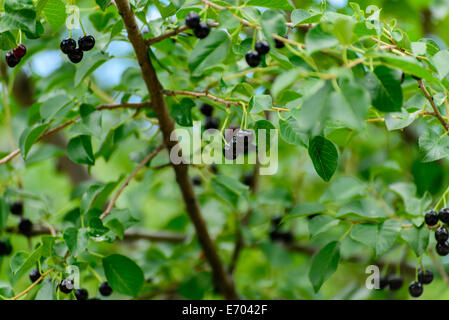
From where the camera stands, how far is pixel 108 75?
3.39m

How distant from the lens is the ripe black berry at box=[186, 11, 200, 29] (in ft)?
3.21

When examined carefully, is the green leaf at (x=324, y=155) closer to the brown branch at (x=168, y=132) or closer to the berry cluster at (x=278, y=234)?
the brown branch at (x=168, y=132)

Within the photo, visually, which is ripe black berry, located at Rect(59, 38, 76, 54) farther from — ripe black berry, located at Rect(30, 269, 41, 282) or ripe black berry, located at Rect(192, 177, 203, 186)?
ripe black berry, located at Rect(192, 177, 203, 186)

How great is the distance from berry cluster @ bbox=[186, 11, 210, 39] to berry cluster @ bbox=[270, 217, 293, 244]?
1.26m

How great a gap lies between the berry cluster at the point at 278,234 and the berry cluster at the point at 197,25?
1.26 m

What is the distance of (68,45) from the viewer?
111 centimetres

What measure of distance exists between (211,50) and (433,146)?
1.70ft

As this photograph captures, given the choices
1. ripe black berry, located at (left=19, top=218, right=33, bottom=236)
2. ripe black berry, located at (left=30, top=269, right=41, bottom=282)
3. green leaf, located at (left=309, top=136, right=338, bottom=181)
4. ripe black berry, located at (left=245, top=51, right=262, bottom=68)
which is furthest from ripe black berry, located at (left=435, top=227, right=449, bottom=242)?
ripe black berry, located at (left=19, top=218, right=33, bottom=236)

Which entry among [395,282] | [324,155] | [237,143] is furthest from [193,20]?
[395,282]

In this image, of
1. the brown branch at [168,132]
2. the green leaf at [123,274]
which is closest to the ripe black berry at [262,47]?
the brown branch at [168,132]

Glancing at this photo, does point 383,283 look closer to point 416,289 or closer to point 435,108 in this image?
point 416,289

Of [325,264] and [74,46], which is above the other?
[74,46]

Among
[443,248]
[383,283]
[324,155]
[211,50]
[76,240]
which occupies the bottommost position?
[383,283]
